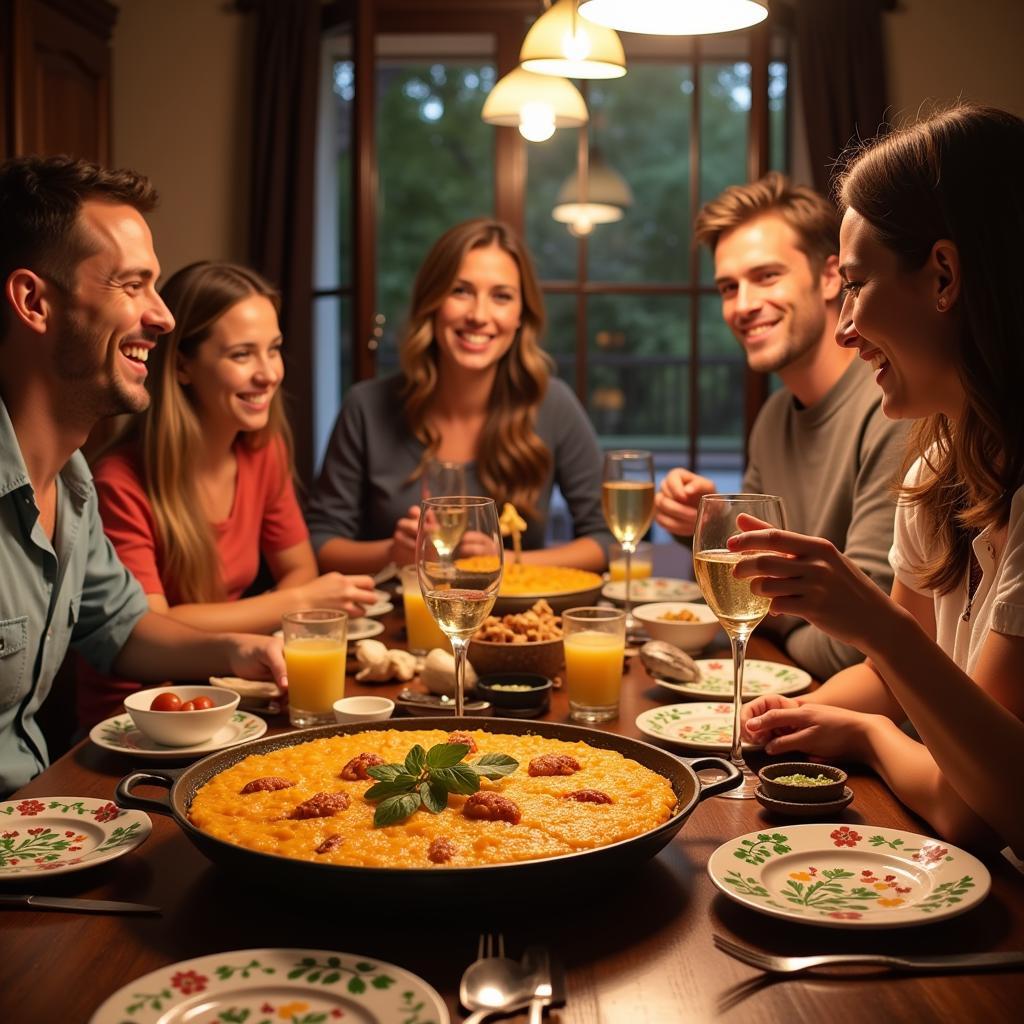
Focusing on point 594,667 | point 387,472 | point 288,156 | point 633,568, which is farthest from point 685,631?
point 288,156

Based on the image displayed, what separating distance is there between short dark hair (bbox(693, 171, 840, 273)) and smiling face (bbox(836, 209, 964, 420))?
150cm

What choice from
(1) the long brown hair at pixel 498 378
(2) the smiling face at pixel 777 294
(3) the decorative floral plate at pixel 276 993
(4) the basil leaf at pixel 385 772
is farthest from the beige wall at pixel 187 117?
(3) the decorative floral plate at pixel 276 993

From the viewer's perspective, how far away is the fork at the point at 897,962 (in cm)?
97

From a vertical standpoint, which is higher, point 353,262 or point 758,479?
point 353,262

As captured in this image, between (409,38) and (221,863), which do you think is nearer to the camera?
(221,863)

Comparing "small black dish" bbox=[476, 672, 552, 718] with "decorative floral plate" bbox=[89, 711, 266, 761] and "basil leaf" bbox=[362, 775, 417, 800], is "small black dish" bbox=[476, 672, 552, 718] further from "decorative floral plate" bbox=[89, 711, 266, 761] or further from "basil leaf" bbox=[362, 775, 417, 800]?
"basil leaf" bbox=[362, 775, 417, 800]

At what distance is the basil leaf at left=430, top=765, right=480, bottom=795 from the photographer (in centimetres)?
119

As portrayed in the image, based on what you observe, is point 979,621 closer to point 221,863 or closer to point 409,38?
point 221,863

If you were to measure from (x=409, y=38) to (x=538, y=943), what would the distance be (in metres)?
4.79

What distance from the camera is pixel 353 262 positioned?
4.99 m

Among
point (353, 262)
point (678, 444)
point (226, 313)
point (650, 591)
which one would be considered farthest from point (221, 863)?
point (678, 444)

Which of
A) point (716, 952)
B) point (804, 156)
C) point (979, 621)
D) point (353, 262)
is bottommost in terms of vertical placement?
point (716, 952)

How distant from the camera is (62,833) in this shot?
1.26 m

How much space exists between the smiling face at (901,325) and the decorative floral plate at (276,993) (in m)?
0.96
